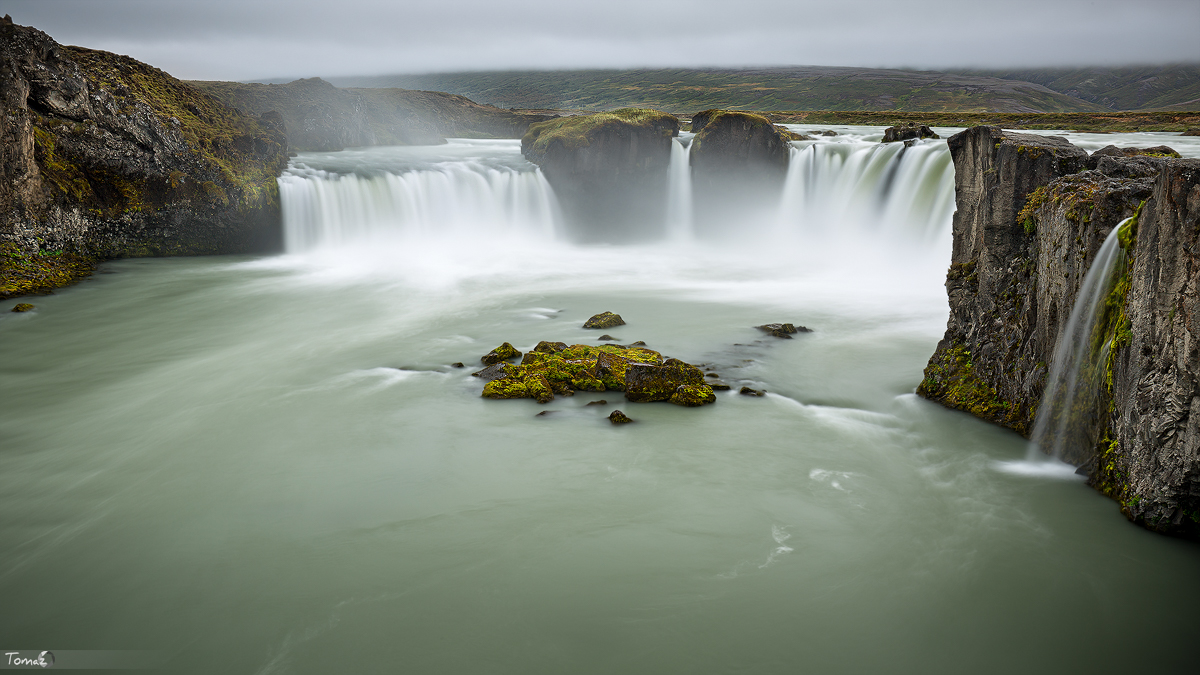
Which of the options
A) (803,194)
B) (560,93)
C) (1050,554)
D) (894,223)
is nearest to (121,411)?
(1050,554)

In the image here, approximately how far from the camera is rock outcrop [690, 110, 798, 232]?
28703 millimetres

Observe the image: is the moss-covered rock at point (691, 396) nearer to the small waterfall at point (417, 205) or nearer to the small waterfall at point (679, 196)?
the small waterfall at point (417, 205)

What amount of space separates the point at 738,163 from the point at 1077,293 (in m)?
22.6

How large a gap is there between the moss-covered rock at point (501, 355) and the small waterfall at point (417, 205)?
623 inches

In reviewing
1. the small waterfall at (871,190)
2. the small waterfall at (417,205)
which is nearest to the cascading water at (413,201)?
the small waterfall at (417,205)

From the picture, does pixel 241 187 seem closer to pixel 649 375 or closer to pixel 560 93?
pixel 649 375

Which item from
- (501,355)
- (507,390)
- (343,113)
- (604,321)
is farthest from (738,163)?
(343,113)

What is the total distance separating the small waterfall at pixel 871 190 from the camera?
73.0 feet

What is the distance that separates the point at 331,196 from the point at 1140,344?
2565cm

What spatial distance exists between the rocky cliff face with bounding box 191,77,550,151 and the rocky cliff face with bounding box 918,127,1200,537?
3405 centimetres

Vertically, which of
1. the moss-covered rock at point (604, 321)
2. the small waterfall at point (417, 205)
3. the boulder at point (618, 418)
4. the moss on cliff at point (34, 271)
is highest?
the small waterfall at point (417, 205)

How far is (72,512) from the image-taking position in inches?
288

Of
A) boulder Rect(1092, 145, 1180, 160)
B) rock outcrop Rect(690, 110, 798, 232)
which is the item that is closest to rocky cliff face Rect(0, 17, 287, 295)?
rock outcrop Rect(690, 110, 798, 232)

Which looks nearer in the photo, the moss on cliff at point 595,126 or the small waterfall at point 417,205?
the small waterfall at point 417,205
